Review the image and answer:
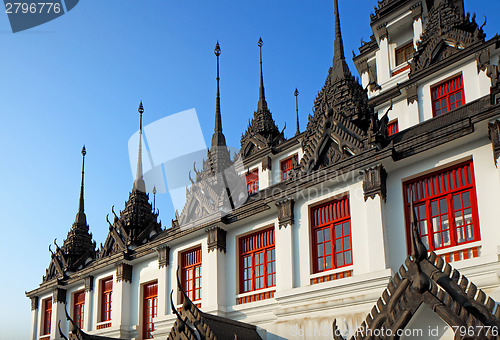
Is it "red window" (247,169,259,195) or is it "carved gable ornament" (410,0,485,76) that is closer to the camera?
"carved gable ornament" (410,0,485,76)

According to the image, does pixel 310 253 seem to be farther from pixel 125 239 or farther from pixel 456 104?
pixel 125 239

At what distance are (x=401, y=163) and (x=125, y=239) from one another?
14.0 m

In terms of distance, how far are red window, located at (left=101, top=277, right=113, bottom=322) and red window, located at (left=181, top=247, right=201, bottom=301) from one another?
5.55 meters

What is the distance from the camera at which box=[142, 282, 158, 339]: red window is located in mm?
21141

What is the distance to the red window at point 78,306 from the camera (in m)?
24.9

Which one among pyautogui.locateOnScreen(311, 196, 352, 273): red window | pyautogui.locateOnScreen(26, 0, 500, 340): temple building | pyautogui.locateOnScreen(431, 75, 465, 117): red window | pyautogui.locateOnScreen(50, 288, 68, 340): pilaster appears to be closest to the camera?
pyautogui.locateOnScreen(26, 0, 500, 340): temple building

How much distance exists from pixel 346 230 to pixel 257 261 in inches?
142

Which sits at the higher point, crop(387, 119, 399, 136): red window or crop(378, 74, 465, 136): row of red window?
crop(378, 74, 465, 136): row of red window

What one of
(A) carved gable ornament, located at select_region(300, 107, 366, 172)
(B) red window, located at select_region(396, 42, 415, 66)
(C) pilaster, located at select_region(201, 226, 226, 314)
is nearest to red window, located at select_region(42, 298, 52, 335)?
(C) pilaster, located at select_region(201, 226, 226, 314)

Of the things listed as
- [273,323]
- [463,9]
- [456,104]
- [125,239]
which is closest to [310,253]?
[273,323]

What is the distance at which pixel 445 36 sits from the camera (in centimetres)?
2052

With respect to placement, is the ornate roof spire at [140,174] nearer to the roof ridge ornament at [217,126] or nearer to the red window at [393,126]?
the roof ridge ornament at [217,126]

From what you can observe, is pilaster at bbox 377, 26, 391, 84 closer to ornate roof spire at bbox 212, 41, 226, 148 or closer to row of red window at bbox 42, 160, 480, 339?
ornate roof spire at bbox 212, 41, 226, 148

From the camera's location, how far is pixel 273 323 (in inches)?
607
